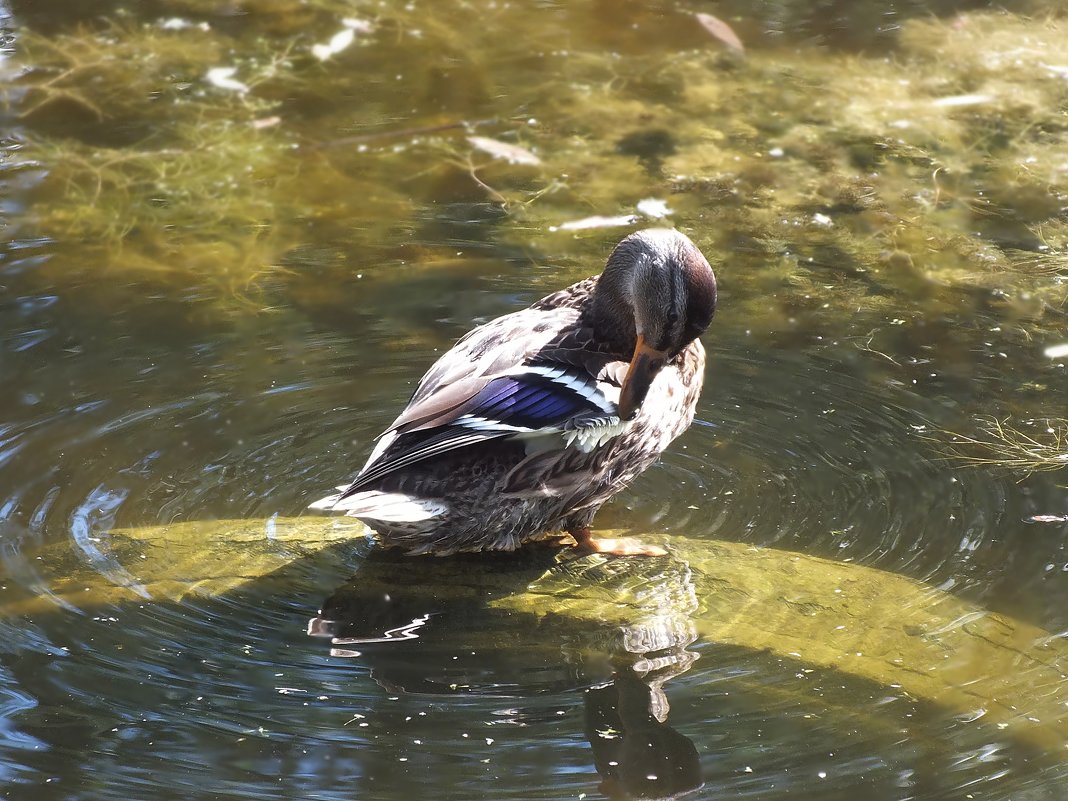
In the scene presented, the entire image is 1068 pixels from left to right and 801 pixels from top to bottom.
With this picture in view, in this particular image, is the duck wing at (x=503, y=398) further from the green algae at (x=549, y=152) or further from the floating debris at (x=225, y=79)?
the floating debris at (x=225, y=79)

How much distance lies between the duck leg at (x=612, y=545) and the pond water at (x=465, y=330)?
142 millimetres

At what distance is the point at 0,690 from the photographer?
3.79m

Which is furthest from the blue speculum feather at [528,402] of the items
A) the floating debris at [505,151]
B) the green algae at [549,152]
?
the floating debris at [505,151]

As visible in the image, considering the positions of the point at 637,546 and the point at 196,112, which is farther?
the point at 196,112

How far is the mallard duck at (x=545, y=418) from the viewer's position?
450cm

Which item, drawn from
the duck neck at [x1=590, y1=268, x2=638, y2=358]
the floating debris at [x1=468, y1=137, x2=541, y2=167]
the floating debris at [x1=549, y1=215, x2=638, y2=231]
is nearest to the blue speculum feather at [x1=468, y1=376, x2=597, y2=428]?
the duck neck at [x1=590, y1=268, x2=638, y2=358]

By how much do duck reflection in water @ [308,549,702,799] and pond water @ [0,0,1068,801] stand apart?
0.02 meters

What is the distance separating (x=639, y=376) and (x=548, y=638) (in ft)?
3.26

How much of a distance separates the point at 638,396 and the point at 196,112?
4.54 metres

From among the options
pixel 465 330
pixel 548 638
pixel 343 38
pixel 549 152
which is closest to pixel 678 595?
pixel 548 638

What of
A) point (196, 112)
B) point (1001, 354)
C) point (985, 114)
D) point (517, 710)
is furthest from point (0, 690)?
point (985, 114)

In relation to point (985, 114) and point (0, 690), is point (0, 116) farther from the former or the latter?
point (985, 114)

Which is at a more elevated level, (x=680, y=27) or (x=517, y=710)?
(x=680, y=27)

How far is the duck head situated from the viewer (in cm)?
456
